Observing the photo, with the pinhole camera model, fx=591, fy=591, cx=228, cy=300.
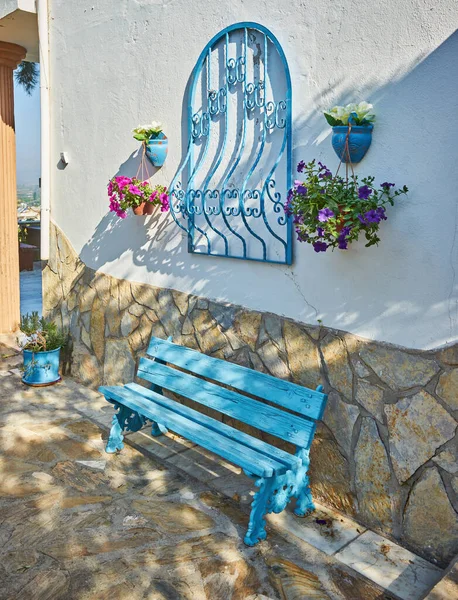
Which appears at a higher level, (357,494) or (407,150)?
(407,150)

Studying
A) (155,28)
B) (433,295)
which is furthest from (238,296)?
(155,28)

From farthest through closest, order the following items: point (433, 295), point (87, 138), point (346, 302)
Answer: point (87, 138) < point (346, 302) < point (433, 295)

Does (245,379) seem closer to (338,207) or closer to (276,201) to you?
(276,201)

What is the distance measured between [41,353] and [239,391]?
208 cm

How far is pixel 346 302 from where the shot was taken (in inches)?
117

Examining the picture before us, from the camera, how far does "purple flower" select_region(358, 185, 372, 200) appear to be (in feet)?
8.54

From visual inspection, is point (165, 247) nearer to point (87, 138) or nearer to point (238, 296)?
point (238, 296)

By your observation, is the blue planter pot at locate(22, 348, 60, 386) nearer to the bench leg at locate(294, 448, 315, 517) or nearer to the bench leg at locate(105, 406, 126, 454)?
the bench leg at locate(105, 406, 126, 454)

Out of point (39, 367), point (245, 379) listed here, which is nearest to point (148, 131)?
point (245, 379)

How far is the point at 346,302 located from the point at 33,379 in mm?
3033

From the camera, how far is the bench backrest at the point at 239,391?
298cm

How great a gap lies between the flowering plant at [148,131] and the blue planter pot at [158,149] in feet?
0.11

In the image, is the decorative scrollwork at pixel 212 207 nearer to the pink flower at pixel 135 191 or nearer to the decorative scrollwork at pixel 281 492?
the pink flower at pixel 135 191

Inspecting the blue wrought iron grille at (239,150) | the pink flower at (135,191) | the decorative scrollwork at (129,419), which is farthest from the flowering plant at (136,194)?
the decorative scrollwork at (129,419)
